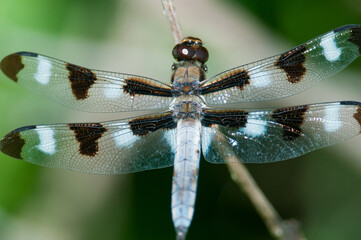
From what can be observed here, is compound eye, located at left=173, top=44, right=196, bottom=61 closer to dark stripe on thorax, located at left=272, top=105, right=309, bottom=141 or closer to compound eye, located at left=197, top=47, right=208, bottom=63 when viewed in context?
compound eye, located at left=197, top=47, right=208, bottom=63

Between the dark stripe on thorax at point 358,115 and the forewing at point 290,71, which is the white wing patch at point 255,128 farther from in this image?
the dark stripe on thorax at point 358,115

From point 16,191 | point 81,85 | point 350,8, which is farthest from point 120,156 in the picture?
point 350,8

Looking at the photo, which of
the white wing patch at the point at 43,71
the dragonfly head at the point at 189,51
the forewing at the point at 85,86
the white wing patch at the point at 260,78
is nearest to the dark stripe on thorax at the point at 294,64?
the white wing patch at the point at 260,78

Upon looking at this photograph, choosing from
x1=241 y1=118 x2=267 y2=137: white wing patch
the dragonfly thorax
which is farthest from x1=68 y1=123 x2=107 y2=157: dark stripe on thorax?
x1=241 y1=118 x2=267 y2=137: white wing patch

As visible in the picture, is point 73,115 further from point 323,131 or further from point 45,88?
point 323,131

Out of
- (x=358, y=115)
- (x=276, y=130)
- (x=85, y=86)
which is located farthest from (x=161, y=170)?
(x=358, y=115)

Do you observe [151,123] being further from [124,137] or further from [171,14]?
[171,14]
